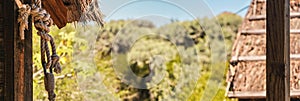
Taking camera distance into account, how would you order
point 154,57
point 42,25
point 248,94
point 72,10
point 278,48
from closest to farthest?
point 42,25
point 72,10
point 278,48
point 248,94
point 154,57

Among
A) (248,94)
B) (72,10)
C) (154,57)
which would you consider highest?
(72,10)

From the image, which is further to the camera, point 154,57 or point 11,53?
point 154,57

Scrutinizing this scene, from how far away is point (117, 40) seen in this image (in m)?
5.81

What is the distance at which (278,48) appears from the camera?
1.35 m

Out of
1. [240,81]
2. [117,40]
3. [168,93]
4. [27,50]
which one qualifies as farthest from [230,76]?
[117,40]

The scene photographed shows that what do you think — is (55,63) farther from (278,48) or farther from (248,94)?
(248,94)

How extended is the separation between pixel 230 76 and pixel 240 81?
9 cm

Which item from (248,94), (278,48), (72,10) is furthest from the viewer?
(248,94)

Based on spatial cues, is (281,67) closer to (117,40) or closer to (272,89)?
(272,89)

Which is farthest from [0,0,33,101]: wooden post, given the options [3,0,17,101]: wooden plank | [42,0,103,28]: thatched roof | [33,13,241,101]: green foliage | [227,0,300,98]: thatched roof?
[33,13,241,101]: green foliage

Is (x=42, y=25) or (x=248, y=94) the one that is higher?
(x=42, y=25)

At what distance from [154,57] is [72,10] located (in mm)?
4652

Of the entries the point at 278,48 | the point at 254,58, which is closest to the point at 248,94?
the point at 254,58

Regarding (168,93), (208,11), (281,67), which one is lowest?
(168,93)
